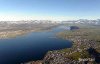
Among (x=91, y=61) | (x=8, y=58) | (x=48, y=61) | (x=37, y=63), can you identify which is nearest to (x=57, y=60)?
(x=48, y=61)

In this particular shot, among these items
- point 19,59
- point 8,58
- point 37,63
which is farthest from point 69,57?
point 8,58

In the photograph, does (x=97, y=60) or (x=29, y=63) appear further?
(x=97, y=60)

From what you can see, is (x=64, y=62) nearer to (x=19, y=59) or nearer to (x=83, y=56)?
(x=83, y=56)

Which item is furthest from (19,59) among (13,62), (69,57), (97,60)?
(97,60)

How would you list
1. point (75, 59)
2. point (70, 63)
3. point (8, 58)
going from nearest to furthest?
1. point (70, 63)
2. point (75, 59)
3. point (8, 58)

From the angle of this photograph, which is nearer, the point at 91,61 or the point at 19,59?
the point at 91,61

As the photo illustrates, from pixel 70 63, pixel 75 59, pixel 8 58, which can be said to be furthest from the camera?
pixel 8 58

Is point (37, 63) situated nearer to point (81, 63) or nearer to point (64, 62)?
point (64, 62)

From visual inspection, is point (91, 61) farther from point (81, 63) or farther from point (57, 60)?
point (57, 60)
